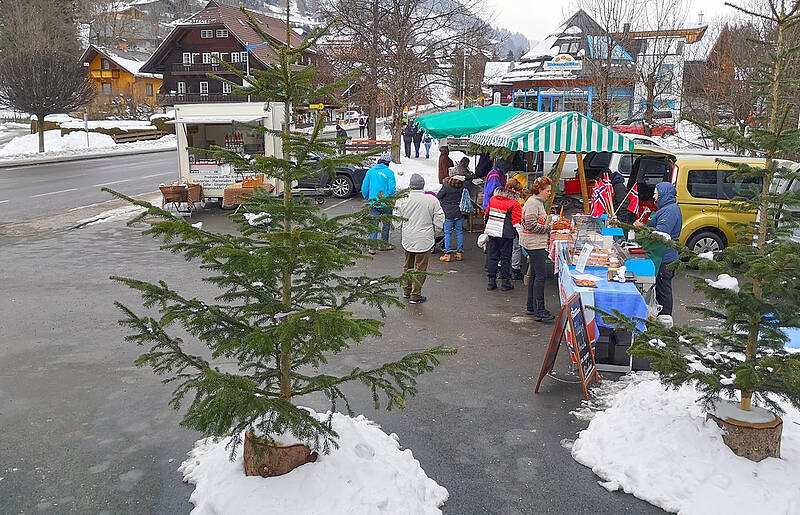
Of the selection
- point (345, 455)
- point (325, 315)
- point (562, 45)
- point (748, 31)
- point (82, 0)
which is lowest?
point (345, 455)

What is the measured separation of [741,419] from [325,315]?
3.43 m

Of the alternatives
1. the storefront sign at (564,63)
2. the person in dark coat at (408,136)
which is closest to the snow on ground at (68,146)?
the person in dark coat at (408,136)

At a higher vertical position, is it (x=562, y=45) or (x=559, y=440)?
(x=562, y=45)

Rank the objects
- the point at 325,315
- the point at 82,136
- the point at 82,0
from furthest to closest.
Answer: the point at 82,0 < the point at 82,136 < the point at 325,315

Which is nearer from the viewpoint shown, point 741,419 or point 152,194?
point 741,419

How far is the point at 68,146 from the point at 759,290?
4549cm

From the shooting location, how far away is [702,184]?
12.4 meters

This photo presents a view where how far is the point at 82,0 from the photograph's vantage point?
7681 centimetres

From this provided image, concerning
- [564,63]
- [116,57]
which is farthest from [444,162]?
[116,57]

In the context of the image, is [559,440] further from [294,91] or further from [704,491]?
[294,91]

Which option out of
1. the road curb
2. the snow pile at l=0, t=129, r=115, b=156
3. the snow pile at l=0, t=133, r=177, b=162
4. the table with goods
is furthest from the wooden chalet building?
the table with goods

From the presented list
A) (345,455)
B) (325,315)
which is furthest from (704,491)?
(325,315)

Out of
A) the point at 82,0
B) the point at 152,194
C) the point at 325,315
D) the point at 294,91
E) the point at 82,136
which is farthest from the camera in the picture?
the point at 82,0

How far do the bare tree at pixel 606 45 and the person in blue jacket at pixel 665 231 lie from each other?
16.9 metres
